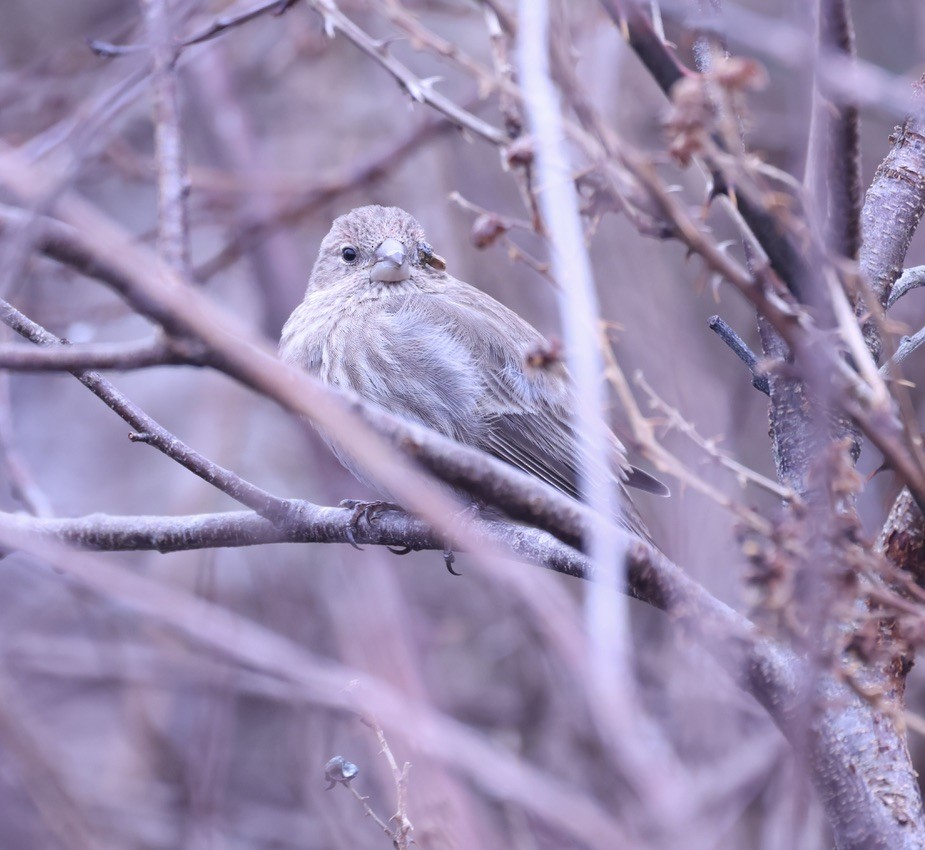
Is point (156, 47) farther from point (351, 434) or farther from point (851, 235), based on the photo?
point (851, 235)

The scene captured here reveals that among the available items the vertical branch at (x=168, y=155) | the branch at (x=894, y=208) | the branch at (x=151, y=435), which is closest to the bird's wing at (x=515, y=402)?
the branch at (x=151, y=435)

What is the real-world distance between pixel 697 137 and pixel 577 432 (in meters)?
2.44

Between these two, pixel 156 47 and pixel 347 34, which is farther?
pixel 347 34

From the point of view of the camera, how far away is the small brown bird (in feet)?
12.4

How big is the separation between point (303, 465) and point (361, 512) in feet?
11.5

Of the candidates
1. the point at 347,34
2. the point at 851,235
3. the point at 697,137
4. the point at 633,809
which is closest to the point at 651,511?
the point at 633,809

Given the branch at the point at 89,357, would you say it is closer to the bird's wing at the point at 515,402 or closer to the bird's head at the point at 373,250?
the bird's wing at the point at 515,402

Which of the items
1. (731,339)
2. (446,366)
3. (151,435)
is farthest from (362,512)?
(731,339)

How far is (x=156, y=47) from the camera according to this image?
156cm

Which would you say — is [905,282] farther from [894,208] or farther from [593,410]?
[593,410]

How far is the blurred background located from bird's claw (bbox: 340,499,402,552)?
451 mm

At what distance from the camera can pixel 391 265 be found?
4.23 metres

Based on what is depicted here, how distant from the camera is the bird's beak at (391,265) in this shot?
4.23 m

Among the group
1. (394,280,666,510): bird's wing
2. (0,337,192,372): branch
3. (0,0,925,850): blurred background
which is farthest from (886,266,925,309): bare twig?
(0,337,192,372): branch
